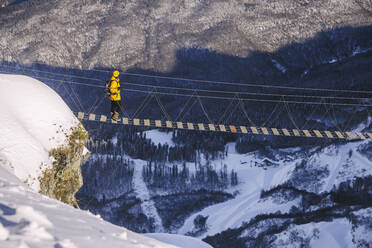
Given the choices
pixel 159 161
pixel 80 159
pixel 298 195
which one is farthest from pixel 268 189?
pixel 80 159

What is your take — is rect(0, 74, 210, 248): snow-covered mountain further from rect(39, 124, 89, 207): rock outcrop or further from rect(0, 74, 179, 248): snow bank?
rect(39, 124, 89, 207): rock outcrop

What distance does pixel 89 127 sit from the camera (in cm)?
16988

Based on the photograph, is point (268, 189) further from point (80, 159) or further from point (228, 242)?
point (80, 159)

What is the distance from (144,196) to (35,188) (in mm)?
112619

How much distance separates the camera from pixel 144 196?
428 ft

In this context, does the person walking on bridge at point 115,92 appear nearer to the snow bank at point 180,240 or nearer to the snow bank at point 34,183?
the snow bank at point 34,183

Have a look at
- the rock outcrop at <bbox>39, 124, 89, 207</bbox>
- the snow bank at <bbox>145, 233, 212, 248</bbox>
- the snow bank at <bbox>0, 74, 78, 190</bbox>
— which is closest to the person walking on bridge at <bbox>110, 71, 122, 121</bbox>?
the snow bank at <bbox>0, 74, 78, 190</bbox>

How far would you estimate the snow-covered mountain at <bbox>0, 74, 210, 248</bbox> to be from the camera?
9.97 m

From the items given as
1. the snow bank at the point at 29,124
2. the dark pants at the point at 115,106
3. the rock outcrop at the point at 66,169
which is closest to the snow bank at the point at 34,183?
the snow bank at the point at 29,124

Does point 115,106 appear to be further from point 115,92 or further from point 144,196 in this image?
point 144,196

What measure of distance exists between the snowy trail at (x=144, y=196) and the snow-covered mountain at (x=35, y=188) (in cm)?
9484

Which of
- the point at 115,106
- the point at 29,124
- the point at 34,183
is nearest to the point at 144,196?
the point at 115,106

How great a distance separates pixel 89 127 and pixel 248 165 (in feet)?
209

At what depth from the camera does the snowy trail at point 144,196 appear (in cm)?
11919
